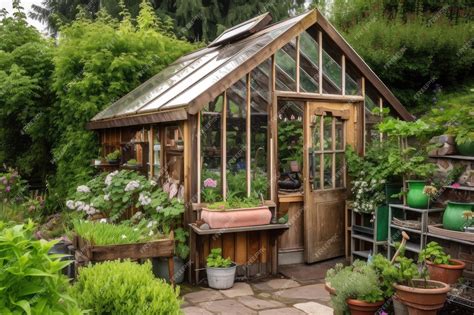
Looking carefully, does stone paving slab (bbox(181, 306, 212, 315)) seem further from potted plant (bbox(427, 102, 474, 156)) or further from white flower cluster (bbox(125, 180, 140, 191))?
potted plant (bbox(427, 102, 474, 156))

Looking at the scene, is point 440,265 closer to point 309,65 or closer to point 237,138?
point 237,138

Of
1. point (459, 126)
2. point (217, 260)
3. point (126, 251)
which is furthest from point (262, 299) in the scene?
point (459, 126)

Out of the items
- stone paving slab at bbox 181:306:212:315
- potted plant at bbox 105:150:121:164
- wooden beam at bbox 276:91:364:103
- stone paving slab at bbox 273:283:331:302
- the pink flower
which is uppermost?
wooden beam at bbox 276:91:364:103

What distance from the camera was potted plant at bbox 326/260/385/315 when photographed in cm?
434

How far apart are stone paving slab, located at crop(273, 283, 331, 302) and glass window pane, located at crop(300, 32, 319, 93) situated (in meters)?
2.75

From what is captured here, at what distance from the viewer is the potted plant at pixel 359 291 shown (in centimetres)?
434

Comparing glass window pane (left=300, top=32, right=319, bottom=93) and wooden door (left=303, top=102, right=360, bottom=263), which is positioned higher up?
glass window pane (left=300, top=32, right=319, bottom=93)

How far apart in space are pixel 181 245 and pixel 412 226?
2.75 meters

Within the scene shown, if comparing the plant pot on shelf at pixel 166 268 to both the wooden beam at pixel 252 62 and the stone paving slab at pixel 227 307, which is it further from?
the wooden beam at pixel 252 62

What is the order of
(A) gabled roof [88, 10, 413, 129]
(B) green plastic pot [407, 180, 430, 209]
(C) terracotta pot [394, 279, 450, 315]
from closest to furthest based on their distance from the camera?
(C) terracotta pot [394, 279, 450, 315] < (B) green plastic pot [407, 180, 430, 209] < (A) gabled roof [88, 10, 413, 129]

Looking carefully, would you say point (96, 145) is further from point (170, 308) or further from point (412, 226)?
point (170, 308)

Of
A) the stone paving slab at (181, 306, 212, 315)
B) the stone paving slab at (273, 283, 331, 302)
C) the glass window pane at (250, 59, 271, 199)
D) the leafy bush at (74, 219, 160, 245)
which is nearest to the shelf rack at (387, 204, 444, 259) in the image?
the stone paving slab at (273, 283, 331, 302)

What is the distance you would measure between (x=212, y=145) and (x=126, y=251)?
5.69 feet

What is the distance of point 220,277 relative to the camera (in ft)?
19.3
